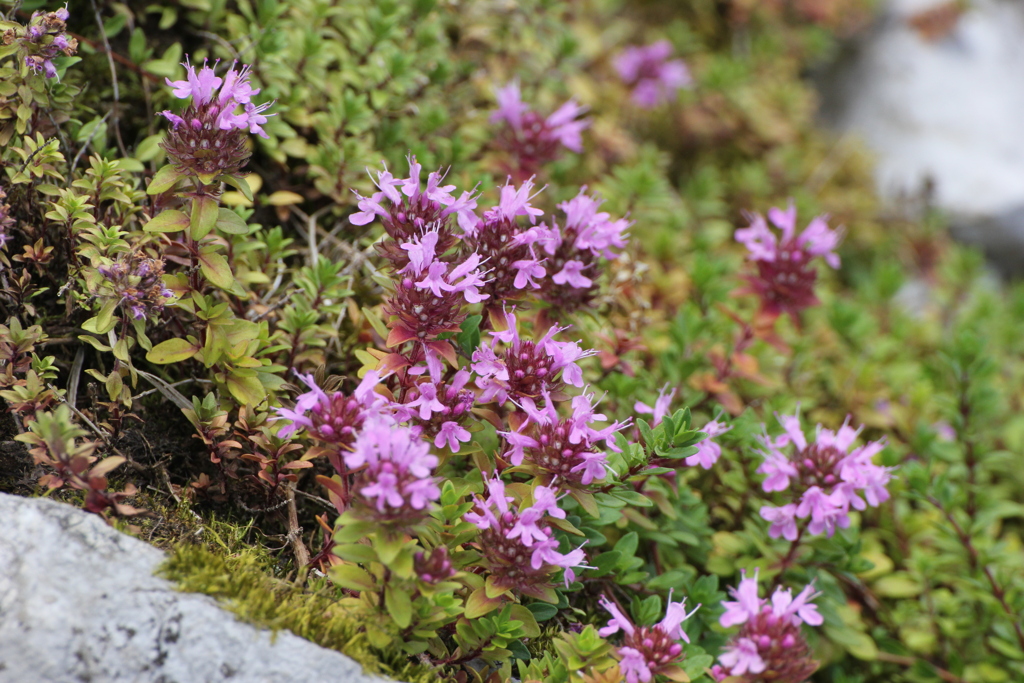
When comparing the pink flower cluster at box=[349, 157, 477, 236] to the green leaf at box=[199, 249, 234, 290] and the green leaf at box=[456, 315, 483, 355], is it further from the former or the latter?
the green leaf at box=[199, 249, 234, 290]

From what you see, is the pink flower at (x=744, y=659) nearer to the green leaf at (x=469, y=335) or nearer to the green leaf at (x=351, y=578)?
the green leaf at (x=351, y=578)

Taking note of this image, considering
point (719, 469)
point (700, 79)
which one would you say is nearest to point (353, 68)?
point (719, 469)

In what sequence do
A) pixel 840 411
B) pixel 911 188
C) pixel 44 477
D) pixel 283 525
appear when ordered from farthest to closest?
pixel 911 188
pixel 840 411
pixel 283 525
pixel 44 477

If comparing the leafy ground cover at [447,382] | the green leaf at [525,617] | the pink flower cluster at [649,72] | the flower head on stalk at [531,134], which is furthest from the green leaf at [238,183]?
the pink flower cluster at [649,72]

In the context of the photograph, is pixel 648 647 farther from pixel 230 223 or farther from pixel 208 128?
pixel 208 128

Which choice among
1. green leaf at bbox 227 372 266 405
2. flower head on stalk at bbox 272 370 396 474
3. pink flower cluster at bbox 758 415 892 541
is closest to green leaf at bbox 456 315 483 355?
flower head on stalk at bbox 272 370 396 474

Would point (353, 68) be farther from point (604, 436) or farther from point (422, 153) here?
point (604, 436)
